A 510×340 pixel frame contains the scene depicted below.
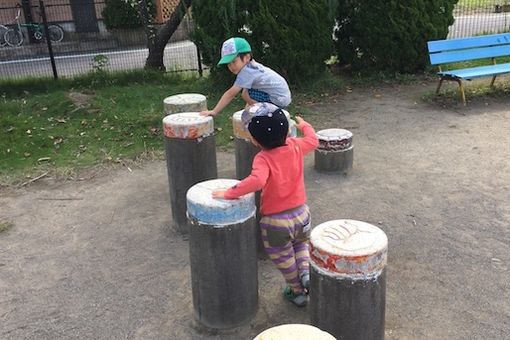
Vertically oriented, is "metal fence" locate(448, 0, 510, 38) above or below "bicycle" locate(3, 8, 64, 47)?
below

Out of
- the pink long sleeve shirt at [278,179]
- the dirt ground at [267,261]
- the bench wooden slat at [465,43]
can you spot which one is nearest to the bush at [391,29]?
the bench wooden slat at [465,43]

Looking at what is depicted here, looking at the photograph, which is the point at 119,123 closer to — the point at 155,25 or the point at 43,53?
the point at 155,25

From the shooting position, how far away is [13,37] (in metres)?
17.0

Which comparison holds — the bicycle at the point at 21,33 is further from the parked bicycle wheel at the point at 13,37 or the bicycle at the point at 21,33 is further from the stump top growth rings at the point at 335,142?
the stump top growth rings at the point at 335,142

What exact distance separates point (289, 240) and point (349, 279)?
0.70 m

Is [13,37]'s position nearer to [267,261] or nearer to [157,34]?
[157,34]

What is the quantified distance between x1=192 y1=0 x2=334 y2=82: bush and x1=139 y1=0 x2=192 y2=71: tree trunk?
57.5 inches

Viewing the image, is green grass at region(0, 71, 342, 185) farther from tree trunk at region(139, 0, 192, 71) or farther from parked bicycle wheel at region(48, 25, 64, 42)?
parked bicycle wheel at region(48, 25, 64, 42)

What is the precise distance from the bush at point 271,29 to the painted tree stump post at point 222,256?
569cm

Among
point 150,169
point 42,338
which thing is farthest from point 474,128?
point 42,338

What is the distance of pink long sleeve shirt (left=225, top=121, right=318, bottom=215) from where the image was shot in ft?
9.78

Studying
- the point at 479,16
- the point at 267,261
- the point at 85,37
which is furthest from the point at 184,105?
the point at 479,16

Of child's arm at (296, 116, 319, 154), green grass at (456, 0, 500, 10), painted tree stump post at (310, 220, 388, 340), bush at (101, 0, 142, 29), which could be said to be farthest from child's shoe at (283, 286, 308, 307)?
green grass at (456, 0, 500, 10)

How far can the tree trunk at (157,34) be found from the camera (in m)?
10.3
